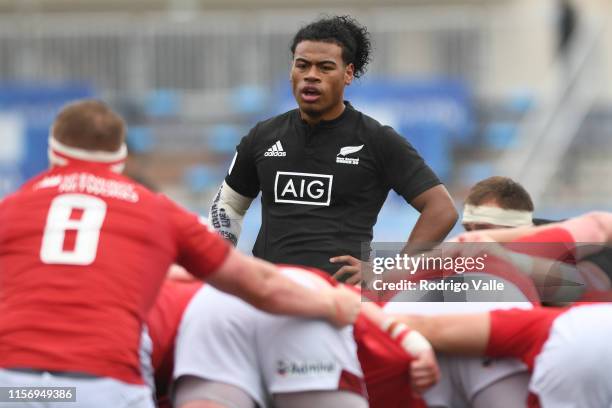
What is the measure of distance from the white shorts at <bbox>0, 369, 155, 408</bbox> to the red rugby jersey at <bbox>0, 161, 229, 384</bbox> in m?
0.03

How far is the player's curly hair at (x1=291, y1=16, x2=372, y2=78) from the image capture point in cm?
737

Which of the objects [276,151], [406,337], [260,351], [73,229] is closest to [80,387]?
[73,229]

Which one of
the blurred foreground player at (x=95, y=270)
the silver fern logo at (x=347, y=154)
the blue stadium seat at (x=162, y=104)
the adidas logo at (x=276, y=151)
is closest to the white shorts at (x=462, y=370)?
the blurred foreground player at (x=95, y=270)

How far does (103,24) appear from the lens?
19.5 meters

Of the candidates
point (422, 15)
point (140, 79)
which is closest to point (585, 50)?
point (422, 15)

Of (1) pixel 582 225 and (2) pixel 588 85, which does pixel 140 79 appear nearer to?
(2) pixel 588 85

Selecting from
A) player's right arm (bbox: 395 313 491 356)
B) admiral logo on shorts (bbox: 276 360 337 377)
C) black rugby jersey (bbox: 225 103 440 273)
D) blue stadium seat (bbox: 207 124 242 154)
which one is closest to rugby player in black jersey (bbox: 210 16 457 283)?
black rugby jersey (bbox: 225 103 440 273)

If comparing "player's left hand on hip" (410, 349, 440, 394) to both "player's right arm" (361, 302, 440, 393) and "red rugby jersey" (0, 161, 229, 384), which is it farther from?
"red rugby jersey" (0, 161, 229, 384)

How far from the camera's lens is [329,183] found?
23.4 feet

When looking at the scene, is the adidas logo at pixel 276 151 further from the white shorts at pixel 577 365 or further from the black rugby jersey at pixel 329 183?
the white shorts at pixel 577 365

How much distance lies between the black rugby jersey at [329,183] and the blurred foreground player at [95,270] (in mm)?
1809

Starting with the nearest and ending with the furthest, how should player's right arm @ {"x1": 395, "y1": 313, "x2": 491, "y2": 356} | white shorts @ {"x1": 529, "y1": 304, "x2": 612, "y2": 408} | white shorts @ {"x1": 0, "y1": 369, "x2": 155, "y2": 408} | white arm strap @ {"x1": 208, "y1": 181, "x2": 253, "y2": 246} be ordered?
white shorts @ {"x1": 0, "y1": 369, "x2": 155, "y2": 408} → white shorts @ {"x1": 529, "y1": 304, "x2": 612, "y2": 408} → player's right arm @ {"x1": 395, "y1": 313, "x2": 491, "y2": 356} → white arm strap @ {"x1": 208, "y1": 181, "x2": 253, "y2": 246}

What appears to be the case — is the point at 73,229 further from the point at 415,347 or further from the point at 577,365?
the point at 577,365

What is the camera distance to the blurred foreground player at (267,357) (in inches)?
202
